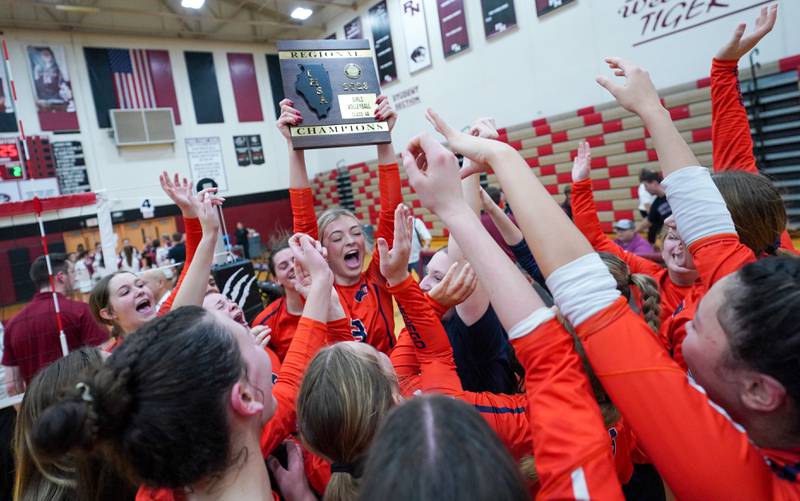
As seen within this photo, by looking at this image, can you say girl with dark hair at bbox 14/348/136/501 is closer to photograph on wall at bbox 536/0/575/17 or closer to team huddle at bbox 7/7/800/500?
Result: team huddle at bbox 7/7/800/500

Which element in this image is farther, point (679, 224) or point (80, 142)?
point (80, 142)

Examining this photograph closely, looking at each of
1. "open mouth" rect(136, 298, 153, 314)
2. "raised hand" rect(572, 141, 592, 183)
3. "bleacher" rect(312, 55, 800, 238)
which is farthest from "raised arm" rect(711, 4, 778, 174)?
"bleacher" rect(312, 55, 800, 238)

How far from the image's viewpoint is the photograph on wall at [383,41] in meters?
11.3

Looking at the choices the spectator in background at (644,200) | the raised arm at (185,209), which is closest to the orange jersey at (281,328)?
the raised arm at (185,209)

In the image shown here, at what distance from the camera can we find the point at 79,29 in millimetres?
11789

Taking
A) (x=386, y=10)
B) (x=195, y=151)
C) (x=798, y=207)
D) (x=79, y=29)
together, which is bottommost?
(x=798, y=207)

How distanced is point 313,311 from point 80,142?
13.4 metres

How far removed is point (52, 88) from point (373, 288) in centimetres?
1319

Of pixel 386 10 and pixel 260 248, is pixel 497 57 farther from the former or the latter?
pixel 260 248

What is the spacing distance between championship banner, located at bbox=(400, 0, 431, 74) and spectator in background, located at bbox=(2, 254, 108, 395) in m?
8.72

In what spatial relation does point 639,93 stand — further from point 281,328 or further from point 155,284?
point 155,284

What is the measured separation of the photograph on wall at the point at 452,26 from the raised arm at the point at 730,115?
8431mm

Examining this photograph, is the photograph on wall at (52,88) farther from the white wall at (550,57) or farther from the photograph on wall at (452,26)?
the photograph on wall at (452,26)

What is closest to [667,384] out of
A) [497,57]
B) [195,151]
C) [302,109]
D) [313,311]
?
[313,311]
